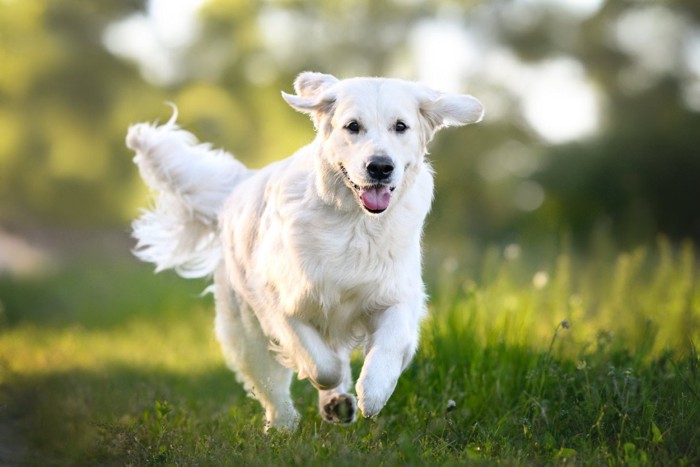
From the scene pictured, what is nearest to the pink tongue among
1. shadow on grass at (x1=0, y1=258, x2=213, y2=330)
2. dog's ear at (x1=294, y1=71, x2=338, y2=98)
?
dog's ear at (x1=294, y1=71, x2=338, y2=98)

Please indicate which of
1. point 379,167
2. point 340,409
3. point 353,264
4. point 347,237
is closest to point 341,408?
point 340,409

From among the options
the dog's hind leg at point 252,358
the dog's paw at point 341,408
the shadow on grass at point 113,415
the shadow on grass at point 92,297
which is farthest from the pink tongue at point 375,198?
the shadow on grass at point 92,297

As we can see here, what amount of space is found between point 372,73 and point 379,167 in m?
18.8

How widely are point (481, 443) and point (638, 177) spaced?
13.2 metres

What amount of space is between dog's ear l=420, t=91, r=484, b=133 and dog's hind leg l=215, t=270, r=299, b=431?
6.20ft

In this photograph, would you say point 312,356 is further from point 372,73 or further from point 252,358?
point 372,73

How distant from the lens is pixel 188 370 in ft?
27.8

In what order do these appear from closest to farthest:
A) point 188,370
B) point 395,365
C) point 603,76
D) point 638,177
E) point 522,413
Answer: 1. point 395,365
2. point 522,413
3. point 188,370
4. point 638,177
5. point 603,76

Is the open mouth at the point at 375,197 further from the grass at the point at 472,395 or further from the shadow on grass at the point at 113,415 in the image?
the shadow on grass at the point at 113,415

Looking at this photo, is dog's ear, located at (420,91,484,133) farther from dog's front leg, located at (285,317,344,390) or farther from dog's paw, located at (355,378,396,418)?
dog's paw, located at (355,378,396,418)

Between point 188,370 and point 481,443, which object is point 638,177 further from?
point 481,443

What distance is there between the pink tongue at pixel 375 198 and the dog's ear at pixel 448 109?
64 cm

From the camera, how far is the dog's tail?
684cm

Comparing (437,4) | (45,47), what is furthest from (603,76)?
(45,47)
